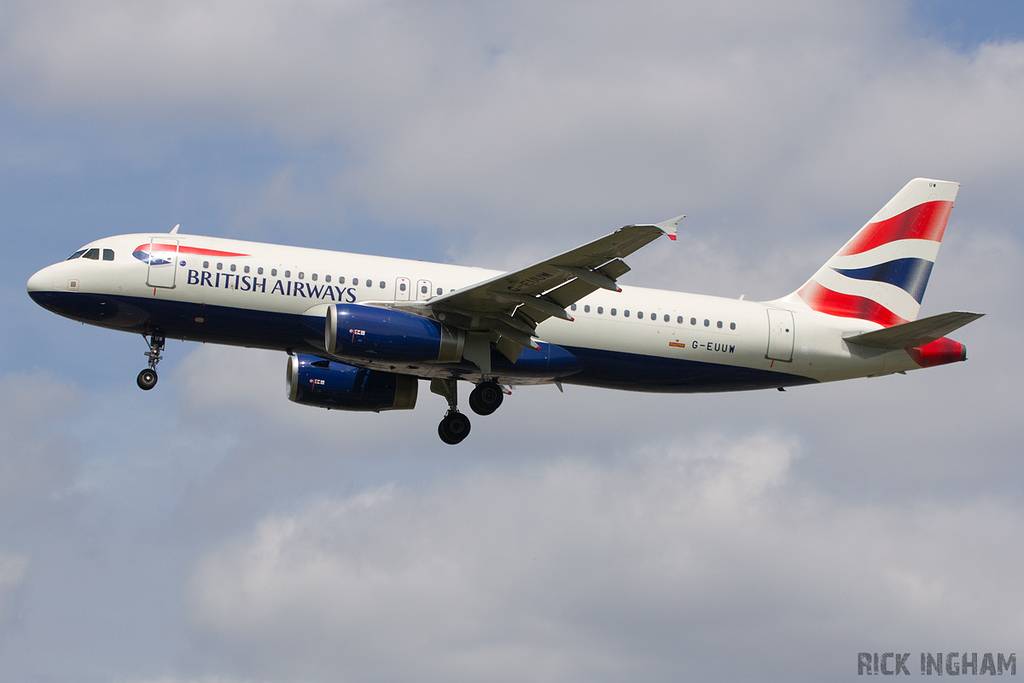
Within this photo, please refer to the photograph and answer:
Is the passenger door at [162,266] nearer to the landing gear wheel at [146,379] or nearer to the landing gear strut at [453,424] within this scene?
the landing gear wheel at [146,379]

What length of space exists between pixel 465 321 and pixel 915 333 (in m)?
14.0

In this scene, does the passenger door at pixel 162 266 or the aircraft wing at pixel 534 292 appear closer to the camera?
the aircraft wing at pixel 534 292

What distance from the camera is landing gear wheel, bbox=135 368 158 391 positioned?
3388 cm

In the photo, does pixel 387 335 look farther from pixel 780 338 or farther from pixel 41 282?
pixel 780 338

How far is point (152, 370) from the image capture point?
3403 cm

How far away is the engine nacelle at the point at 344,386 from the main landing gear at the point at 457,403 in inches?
46.7

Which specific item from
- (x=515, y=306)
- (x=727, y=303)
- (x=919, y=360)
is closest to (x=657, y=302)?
(x=727, y=303)

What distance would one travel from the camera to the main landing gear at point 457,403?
35.2m

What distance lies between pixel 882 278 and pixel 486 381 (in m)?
14.6

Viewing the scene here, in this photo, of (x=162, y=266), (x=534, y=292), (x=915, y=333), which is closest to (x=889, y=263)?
(x=915, y=333)

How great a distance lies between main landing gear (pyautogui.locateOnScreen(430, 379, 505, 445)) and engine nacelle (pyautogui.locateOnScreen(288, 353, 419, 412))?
119cm

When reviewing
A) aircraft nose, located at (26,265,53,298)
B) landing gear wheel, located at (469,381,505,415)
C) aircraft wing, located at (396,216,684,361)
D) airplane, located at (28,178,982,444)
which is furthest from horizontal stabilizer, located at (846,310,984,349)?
aircraft nose, located at (26,265,53,298)

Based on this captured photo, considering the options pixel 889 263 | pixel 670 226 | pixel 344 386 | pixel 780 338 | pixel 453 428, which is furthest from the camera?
pixel 889 263

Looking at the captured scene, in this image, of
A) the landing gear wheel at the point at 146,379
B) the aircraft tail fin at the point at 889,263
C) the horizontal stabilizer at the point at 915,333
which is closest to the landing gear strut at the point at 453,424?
the landing gear wheel at the point at 146,379
